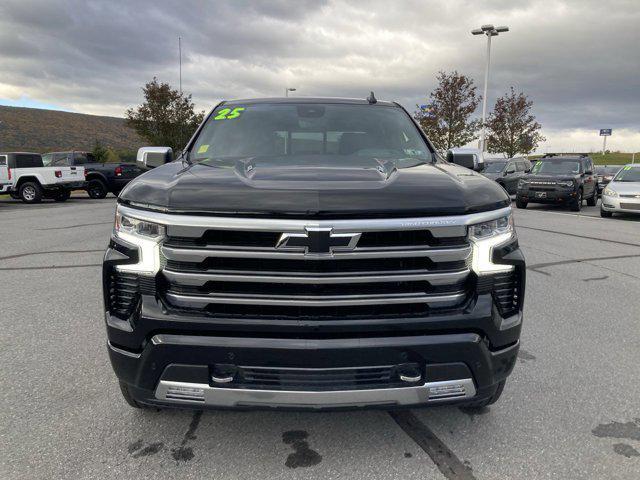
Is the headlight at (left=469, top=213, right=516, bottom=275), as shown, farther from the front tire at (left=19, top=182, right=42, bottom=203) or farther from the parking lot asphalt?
the front tire at (left=19, top=182, right=42, bottom=203)

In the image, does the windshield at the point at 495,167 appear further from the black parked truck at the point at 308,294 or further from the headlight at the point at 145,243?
the headlight at the point at 145,243

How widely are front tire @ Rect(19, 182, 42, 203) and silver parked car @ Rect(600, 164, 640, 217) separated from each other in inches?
789

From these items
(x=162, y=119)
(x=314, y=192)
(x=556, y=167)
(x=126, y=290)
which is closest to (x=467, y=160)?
(x=314, y=192)

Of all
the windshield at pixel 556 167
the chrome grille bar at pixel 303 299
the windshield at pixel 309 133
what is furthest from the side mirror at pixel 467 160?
the windshield at pixel 556 167

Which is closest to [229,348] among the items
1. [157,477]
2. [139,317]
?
[139,317]

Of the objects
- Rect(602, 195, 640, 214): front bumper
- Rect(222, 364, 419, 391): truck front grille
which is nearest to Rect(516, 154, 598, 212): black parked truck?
Rect(602, 195, 640, 214): front bumper

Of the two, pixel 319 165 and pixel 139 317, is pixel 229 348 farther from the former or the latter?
pixel 319 165

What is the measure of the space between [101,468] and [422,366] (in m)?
1.62

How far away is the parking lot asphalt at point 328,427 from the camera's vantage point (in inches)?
95.9

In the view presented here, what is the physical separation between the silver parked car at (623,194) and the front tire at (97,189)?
19504 millimetres

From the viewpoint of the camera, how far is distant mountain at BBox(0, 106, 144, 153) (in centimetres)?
5903

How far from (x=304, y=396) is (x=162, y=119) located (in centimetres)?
3859

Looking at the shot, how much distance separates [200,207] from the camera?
217 centimetres

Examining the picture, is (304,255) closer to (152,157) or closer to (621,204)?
(152,157)
